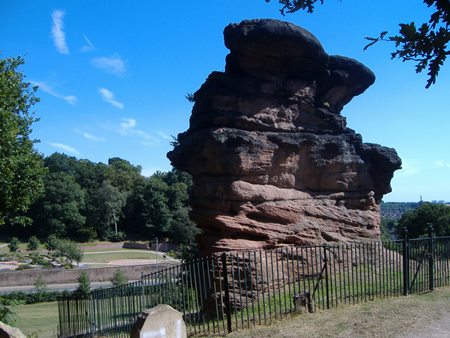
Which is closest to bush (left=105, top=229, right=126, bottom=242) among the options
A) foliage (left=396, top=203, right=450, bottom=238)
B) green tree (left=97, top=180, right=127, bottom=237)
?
Answer: green tree (left=97, top=180, right=127, bottom=237)

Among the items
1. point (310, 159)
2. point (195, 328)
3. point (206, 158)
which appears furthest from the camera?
point (310, 159)

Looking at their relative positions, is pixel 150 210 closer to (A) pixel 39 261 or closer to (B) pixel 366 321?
(A) pixel 39 261

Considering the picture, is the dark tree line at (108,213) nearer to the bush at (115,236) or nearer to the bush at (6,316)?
the bush at (115,236)

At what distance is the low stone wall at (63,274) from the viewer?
41500mm

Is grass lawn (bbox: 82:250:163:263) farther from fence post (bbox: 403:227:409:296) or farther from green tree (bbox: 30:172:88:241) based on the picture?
fence post (bbox: 403:227:409:296)

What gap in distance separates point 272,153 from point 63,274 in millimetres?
35097

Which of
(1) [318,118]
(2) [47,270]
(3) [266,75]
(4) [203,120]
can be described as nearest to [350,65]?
(1) [318,118]

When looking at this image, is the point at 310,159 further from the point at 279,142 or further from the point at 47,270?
the point at 47,270

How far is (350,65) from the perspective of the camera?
58.0 ft

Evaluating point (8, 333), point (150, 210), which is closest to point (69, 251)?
point (150, 210)

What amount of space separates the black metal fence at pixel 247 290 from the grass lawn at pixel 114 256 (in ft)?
145

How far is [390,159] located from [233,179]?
6.72 meters

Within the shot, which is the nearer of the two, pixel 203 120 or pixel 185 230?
pixel 203 120

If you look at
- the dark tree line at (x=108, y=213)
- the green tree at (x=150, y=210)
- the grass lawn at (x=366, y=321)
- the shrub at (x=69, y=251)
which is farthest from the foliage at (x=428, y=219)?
the green tree at (x=150, y=210)
